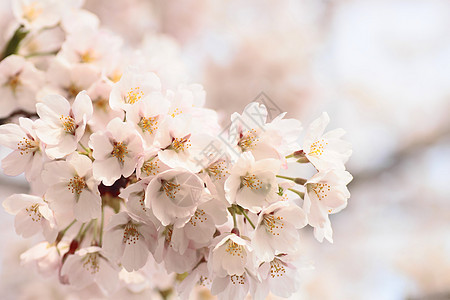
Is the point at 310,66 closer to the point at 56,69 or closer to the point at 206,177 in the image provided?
the point at 56,69

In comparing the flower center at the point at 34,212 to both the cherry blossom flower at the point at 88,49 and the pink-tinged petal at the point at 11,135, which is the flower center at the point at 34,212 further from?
the cherry blossom flower at the point at 88,49

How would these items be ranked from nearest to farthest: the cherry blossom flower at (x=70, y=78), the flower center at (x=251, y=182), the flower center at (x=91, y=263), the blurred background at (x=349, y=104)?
the flower center at (x=251, y=182) < the flower center at (x=91, y=263) < the cherry blossom flower at (x=70, y=78) < the blurred background at (x=349, y=104)

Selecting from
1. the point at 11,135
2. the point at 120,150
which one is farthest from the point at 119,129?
the point at 11,135

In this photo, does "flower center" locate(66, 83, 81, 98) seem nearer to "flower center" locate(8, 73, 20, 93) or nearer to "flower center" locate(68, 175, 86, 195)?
"flower center" locate(8, 73, 20, 93)

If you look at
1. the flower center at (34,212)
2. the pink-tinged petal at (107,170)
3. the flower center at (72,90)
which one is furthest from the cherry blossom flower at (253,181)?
the flower center at (72,90)

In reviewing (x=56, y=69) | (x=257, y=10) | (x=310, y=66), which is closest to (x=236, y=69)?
(x=310, y=66)

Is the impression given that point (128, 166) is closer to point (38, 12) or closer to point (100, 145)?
point (100, 145)
